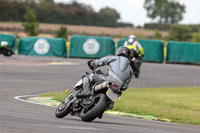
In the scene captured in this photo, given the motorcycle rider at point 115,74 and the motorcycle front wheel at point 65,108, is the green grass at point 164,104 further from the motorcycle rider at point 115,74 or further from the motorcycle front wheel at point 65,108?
the motorcycle front wheel at point 65,108

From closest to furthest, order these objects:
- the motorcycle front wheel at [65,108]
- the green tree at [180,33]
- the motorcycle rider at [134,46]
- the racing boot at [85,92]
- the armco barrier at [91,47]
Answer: the racing boot at [85,92] < the motorcycle front wheel at [65,108] < the motorcycle rider at [134,46] < the armco barrier at [91,47] < the green tree at [180,33]

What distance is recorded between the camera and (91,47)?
3834 centimetres

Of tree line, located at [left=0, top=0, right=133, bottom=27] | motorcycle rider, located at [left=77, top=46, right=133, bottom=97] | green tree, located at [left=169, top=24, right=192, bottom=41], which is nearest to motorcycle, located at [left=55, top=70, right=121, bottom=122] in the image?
motorcycle rider, located at [left=77, top=46, right=133, bottom=97]

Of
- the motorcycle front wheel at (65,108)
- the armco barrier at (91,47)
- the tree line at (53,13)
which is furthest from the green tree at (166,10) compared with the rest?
the motorcycle front wheel at (65,108)

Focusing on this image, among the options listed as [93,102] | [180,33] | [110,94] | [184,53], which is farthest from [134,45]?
[180,33]

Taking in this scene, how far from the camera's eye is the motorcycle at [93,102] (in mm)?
9367

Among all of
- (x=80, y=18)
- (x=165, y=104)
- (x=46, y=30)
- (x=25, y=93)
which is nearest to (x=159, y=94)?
(x=165, y=104)

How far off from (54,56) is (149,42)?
7.01 m

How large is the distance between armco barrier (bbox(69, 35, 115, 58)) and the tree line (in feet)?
174

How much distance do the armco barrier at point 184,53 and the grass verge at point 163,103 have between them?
A: 1818 centimetres

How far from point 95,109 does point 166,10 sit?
13301 cm

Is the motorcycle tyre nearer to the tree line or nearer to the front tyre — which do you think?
the front tyre

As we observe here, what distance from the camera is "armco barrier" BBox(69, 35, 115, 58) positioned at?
3809 cm

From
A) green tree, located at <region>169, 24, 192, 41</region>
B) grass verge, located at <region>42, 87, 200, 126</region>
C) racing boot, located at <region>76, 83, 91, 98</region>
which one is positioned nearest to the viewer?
racing boot, located at <region>76, 83, 91, 98</region>
